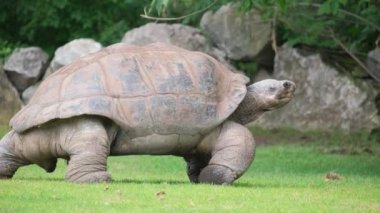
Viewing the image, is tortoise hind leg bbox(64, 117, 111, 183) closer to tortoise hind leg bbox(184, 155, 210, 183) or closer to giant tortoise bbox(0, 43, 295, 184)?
giant tortoise bbox(0, 43, 295, 184)

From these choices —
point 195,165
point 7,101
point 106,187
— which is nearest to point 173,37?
point 7,101

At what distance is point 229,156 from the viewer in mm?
10648

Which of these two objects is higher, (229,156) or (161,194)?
(161,194)

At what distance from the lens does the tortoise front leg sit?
10.5 m

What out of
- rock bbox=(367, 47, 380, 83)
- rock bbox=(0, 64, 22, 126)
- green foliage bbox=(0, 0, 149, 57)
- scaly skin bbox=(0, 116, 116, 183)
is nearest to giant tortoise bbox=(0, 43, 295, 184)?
scaly skin bbox=(0, 116, 116, 183)

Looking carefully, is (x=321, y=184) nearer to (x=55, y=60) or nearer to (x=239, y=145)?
(x=239, y=145)

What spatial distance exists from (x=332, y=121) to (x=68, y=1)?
6.80 meters

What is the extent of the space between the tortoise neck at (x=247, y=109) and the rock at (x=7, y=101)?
9373 millimetres

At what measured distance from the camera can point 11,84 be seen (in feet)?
67.4

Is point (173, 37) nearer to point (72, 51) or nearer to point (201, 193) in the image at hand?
point (72, 51)

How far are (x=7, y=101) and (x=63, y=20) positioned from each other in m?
3.70

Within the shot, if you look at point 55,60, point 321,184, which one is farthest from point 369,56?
point 321,184

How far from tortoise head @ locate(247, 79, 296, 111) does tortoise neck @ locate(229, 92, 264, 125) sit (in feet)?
0.08

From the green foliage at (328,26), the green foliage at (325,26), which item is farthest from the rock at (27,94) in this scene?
the green foliage at (328,26)
